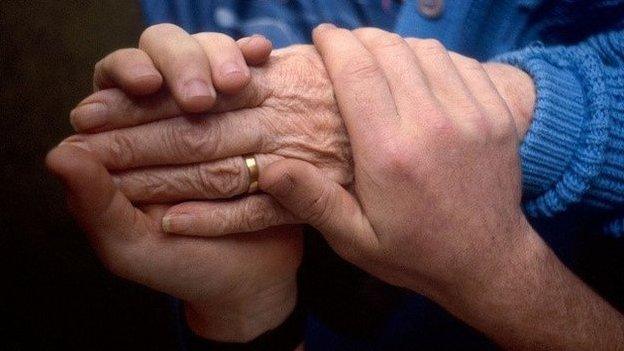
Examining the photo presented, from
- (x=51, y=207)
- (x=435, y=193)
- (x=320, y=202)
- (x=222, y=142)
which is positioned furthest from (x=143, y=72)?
(x=51, y=207)

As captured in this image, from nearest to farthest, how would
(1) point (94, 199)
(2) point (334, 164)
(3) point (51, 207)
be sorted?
(1) point (94, 199) < (2) point (334, 164) < (3) point (51, 207)

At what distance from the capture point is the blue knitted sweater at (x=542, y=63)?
575 mm

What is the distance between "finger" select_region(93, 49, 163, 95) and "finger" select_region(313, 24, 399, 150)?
21 cm

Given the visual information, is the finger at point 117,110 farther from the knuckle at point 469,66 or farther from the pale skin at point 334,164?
the knuckle at point 469,66

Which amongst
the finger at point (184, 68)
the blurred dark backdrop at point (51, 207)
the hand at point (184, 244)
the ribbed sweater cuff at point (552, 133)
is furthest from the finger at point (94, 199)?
the blurred dark backdrop at point (51, 207)

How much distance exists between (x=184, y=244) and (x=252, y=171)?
12cm

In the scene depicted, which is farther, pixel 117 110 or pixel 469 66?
pixel 469 66

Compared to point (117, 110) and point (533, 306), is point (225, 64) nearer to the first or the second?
point (117, 110)

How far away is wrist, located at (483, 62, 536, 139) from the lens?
23.4 inches

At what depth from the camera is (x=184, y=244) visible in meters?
0.53

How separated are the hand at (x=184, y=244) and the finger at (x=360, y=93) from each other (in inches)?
3.6

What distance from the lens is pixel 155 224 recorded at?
1.72 ft

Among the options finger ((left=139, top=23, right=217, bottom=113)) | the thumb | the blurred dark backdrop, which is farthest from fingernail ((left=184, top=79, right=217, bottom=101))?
the blurred dark backdrop

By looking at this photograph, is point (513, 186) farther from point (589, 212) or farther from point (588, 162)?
point (589, 212)
